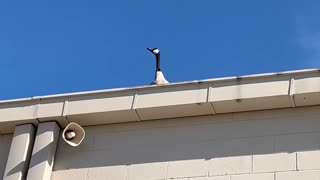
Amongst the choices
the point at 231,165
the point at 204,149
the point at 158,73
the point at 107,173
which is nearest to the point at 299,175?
the point at 231,165

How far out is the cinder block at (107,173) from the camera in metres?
6.61

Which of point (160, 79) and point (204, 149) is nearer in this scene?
point (204, 149)

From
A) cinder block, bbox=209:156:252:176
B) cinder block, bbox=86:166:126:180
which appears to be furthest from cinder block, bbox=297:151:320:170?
cinder block, bbox=86:166:126:180

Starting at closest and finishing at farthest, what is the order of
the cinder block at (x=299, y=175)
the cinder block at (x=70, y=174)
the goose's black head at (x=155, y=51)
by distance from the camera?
the cinder block at (x=299, y=175) < the cinder block at (x=70, y=174) < the goose's black head at (x=155, y=51)

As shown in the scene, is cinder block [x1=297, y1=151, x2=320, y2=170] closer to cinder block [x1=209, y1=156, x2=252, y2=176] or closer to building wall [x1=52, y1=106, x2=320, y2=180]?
building wall [x1=52, y1=106, x2=320, y2=180]

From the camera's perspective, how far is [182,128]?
6.77 metres

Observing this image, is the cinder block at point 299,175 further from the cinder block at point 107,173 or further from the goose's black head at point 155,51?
the goose's black head at point 155,51

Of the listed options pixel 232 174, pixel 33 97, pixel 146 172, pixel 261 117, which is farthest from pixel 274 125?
pixel 33 97

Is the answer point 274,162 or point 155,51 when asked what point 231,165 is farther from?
point 155,51

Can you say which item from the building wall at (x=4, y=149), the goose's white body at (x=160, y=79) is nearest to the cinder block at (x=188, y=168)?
the goose's white body at (x=160, y=79)

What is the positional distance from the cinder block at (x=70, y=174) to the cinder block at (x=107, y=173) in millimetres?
57

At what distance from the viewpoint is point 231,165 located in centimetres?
633

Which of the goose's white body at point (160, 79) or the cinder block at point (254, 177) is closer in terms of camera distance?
the cinder block at point (254, 177)

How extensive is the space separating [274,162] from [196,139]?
0.76 metres
